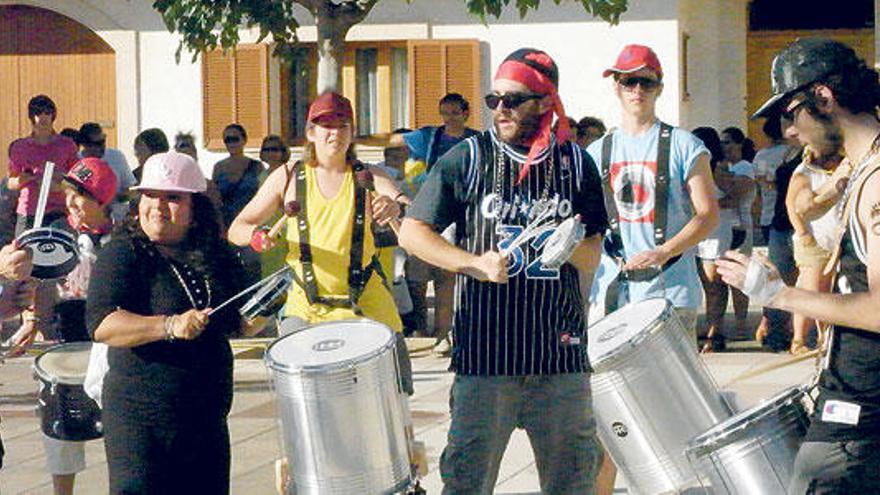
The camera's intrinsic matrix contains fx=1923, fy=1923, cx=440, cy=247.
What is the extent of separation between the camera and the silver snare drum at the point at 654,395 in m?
6.76

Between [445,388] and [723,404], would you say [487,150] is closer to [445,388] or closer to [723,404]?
[723,404]

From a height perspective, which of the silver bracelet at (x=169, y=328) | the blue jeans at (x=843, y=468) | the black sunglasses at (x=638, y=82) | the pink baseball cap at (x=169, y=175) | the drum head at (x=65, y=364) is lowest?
the drum head at (x=65, y=364)

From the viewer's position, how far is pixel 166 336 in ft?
20.9

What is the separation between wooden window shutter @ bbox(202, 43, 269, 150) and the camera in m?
21.7

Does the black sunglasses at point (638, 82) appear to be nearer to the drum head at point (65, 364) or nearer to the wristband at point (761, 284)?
the drum head at point (65, 364)

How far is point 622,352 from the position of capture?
22.1 feet

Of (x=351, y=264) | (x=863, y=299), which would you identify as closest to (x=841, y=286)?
(x=863, y=299)

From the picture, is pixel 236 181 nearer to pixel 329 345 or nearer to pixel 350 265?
pixel 350 265

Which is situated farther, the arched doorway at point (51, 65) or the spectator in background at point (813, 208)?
the arched doorway at point (51, 65)

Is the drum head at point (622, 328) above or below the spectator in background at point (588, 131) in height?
below

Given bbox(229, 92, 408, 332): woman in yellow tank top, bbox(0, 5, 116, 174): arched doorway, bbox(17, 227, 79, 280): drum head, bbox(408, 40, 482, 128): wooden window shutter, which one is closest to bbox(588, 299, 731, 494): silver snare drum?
bbox(229, 92, 408, 332): woman in yellow tank top

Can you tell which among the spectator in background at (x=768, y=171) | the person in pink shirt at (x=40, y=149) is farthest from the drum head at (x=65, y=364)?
the spectator in background at (x=768, y=171)

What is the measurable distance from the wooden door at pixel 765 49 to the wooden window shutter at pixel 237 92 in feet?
18.5

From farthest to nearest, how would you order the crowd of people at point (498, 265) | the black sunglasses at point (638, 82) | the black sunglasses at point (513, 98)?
the black sunglasses at point (638, 82) → the black sunglasses at point (513, 98) → the crowd of people at point (498, 265)
